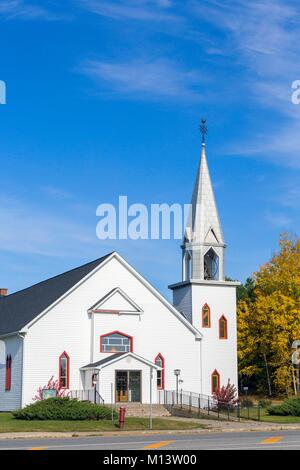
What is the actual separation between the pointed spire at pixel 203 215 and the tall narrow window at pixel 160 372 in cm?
863

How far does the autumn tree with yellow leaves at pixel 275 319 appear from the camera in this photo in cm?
6544

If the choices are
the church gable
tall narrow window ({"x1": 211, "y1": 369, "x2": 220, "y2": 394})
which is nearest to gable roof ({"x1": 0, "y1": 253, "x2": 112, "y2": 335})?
the church gable

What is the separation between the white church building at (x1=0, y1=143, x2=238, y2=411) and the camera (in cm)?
5034

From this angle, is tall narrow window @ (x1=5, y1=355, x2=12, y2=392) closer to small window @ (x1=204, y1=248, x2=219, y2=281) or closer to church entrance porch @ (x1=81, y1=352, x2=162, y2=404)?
church entrance porch @ (x1=81, y1=352, x2=162, y2=404)

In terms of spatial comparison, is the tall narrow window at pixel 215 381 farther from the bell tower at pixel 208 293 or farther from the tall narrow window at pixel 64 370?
the tall narrow window at pixel 64 370

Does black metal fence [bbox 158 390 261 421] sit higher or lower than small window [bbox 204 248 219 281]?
lower

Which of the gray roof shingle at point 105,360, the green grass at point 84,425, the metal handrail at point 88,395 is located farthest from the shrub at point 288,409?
the metal handrail at point 88,395

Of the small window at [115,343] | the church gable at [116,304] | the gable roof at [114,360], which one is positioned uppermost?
the church gable at [116,304]

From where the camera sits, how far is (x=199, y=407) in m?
47.7

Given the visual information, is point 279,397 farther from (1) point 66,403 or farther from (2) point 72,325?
(1) point 66,403

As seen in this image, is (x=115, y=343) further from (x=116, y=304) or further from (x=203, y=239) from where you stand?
(x=203, y=239)

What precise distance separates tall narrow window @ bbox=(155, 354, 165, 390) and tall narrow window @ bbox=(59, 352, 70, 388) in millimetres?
6152
